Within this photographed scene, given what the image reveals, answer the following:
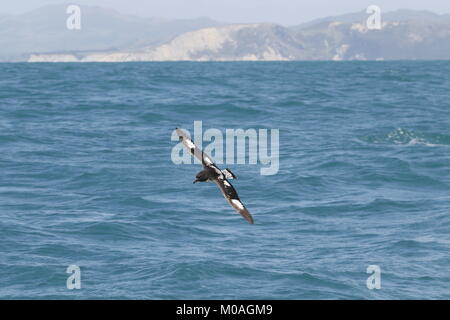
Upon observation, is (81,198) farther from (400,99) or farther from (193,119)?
(400,99)

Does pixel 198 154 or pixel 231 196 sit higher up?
pixel 198 154

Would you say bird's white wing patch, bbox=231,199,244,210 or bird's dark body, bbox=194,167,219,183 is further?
bird's dark body, bbox=194,167,219,183

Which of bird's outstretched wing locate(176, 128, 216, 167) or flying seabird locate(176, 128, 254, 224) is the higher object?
bird's outstretched wing locate(176, 128, 216, 167)

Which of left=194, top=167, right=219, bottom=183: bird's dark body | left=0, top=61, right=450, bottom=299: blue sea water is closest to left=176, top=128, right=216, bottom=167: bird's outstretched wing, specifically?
left=194, top=167, right=219, bottom=183: bird's dark body

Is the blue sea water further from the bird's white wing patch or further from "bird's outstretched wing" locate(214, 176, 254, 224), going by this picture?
the bird's white wing patch

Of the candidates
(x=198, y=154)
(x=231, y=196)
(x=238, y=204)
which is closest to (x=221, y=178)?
(x=231, y=196)

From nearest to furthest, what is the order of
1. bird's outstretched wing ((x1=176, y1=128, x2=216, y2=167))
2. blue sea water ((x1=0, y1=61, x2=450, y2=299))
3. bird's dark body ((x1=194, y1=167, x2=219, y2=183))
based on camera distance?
bird's dark body ((x1=194, y1=167, x2=219, y2=183)) < bird's outstretched wing ((x1=176, y1=128, x2=216, y2=167)) < blue sea water ((x1=0, y1=61, x2=450, y2=299))

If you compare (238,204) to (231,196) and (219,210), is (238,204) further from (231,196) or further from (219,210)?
(219,210)

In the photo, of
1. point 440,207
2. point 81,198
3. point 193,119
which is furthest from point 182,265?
point 193,119
